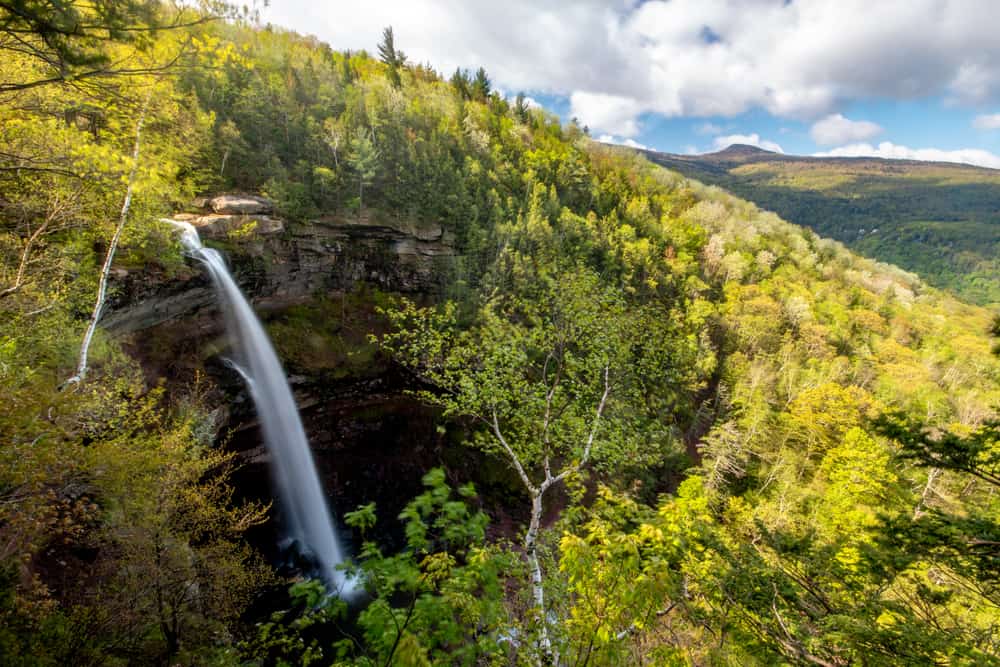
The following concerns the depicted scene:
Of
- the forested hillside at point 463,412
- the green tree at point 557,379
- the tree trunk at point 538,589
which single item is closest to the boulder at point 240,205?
the forested hillside at point 463,412

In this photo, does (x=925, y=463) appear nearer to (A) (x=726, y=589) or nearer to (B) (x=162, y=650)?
(A) (x=726, y=589)

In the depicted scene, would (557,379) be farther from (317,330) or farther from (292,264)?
(292,264)

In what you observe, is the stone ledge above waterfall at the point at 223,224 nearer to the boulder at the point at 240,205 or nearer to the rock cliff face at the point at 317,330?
the rock cliff face at the point at 317,330

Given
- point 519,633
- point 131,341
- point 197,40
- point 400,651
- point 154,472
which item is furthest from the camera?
point 131,341

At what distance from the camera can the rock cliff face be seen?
63.5ft

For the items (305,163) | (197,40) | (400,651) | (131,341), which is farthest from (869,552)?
(305,163)

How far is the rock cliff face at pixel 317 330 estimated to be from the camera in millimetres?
19359

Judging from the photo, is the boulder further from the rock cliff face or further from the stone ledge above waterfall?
the stone ledge above waterfall

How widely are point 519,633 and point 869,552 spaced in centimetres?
515

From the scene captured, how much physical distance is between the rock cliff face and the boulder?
2.6 inches

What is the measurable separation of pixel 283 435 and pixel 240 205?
13391mm

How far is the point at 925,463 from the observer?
15.5 feet

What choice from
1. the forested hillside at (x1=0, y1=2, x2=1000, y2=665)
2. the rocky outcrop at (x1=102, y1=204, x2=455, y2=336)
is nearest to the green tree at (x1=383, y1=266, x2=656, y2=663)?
the forested hillside at (x1=0, y1=2, x2=1000, y2=665)

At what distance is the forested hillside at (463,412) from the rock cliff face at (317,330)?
1.14 feet
